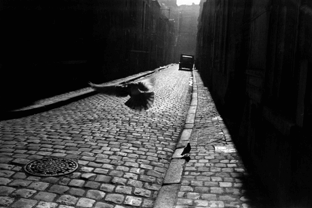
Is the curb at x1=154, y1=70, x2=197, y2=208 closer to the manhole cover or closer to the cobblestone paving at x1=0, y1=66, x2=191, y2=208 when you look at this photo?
the cobblestone paving at x1=0, y1=66, x2=191, y2=208

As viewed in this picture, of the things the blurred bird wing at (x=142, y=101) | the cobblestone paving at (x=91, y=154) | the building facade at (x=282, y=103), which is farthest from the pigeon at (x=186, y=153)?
the blurred bird wing at (x=142, y=101)

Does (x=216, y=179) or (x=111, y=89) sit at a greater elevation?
(x=111, y=89)

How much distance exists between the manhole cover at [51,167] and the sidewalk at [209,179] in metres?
1.41

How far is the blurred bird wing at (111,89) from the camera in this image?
548cm

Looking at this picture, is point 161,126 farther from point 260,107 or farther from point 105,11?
point 105,11

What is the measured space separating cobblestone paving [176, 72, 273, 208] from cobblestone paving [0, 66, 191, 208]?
1.40 feet

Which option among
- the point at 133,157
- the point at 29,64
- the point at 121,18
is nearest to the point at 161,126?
the point at 133,157

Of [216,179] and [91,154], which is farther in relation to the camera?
[91,154]

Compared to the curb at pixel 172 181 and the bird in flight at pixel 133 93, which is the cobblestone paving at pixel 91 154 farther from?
the bird in flight at pixel 133 93

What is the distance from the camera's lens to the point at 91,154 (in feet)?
16.4

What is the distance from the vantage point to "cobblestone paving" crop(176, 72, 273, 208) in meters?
3.45

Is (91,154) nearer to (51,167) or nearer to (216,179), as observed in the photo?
(51,167)

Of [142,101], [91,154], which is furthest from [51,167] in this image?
[142,101]

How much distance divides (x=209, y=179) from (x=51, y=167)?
7.41 feet
